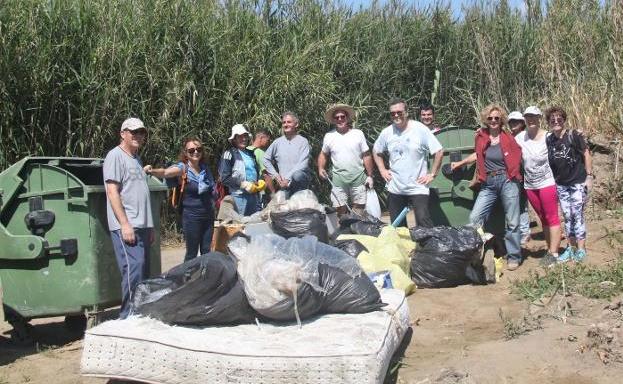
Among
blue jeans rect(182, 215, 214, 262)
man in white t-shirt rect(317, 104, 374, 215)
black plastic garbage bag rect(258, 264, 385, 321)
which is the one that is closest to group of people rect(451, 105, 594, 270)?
man in white t-shirt rect(317, 104, 374, 215)

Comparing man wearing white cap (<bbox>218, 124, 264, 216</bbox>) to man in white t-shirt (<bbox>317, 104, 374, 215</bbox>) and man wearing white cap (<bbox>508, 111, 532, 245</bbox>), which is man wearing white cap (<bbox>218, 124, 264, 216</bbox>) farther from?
man wearing white cap (<bbox>508, 111, 532, 245</bbox>)

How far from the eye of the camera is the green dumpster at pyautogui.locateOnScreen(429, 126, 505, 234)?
8359 mm

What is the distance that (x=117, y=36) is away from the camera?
10000 mm

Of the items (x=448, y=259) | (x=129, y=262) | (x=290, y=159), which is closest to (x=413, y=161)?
(x=448, y=259)

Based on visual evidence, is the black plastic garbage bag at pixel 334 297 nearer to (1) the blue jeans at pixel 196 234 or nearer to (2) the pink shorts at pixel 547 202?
(1) the blue jeans at pixel 196 234

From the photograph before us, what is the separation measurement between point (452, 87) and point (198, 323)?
959 cm

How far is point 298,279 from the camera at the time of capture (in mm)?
4961

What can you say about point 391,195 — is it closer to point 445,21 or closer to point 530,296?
point 530,296

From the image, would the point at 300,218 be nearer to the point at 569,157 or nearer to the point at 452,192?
the point at 452,192

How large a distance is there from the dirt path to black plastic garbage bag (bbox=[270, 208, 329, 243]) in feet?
3.42

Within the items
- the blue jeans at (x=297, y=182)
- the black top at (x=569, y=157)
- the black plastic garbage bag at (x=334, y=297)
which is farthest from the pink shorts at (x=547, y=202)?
the black plastic garbage bag at (x=334, y=297)

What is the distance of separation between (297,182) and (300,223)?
1.12 meters

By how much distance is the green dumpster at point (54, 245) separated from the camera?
6.02 m

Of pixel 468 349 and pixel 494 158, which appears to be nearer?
pixel 468 349
